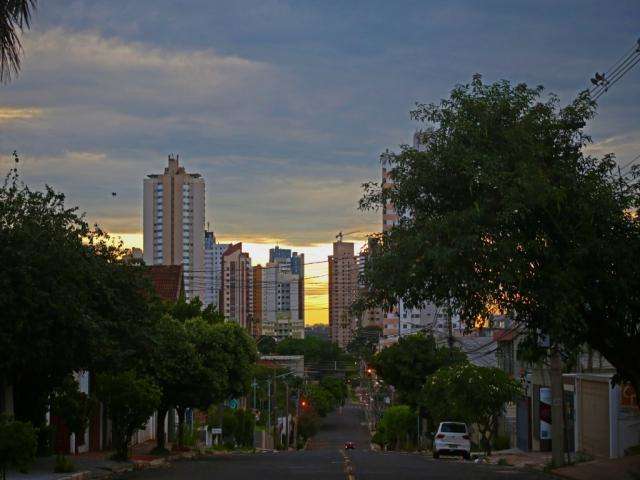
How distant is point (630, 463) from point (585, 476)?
326 centimetres

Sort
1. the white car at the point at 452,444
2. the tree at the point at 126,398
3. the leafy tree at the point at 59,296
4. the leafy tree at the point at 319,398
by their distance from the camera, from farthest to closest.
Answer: the leafy tree at the point at 319,398 < the white car at the point at 452,444 < the tree at the point at 126,398 < the leafy tree at the point at 59,296

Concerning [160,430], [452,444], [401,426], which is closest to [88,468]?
[160,430]

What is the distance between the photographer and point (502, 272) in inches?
674

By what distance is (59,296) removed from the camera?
977 inches

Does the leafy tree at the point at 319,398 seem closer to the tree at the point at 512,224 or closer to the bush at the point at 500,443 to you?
the bush at the point at 500,443

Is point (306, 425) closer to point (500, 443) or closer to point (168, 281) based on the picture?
point (168, 281)

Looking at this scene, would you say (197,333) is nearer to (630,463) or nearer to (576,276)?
(630,463)

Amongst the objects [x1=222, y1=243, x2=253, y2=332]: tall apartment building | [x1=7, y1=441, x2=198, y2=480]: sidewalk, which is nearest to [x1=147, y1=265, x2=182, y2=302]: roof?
[x1=7, y1=441, x2=198, y2=480]: sidewalk

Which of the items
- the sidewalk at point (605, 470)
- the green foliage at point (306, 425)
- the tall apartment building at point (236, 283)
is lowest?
the green foliage at point (306, 425)

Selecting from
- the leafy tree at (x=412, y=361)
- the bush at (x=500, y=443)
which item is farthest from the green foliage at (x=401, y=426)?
the bush at (x=500, y=443)

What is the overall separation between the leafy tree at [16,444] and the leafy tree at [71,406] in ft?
34.5

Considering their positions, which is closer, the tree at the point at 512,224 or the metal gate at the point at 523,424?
the tree at the point at 512,224

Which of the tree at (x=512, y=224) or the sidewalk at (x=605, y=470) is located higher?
the tree at (x=512, y=224)

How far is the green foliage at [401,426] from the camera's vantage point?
78500mm
